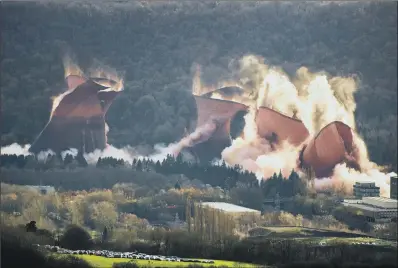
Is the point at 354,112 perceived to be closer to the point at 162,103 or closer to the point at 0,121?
the point at 162,103

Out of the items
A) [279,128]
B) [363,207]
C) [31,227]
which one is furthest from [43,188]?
[363,207]

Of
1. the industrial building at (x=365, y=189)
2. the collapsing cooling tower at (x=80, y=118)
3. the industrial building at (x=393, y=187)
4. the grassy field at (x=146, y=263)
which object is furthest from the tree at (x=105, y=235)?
the industrial building at (x=393, y=187)

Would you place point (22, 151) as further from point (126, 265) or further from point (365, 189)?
point (365, 189)

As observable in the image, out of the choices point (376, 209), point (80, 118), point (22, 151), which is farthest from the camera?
point (22, 151)

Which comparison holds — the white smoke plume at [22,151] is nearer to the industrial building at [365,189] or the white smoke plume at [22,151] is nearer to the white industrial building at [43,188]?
the white industrial building at [43,188]

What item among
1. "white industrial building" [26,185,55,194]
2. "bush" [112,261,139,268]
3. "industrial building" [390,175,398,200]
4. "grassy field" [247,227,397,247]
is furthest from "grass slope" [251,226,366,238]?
"white industrial building" [26,185,55,194]

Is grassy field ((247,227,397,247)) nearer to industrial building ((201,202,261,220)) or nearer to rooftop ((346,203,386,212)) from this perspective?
industrial building ((201,202,261,220))

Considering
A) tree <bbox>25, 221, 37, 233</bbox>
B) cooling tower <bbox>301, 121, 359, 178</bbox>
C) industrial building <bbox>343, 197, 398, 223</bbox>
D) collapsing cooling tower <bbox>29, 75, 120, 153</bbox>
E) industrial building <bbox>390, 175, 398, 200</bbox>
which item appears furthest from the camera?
collapsing cooling tower <bbox>29, 75, 120, 153</bbox>
